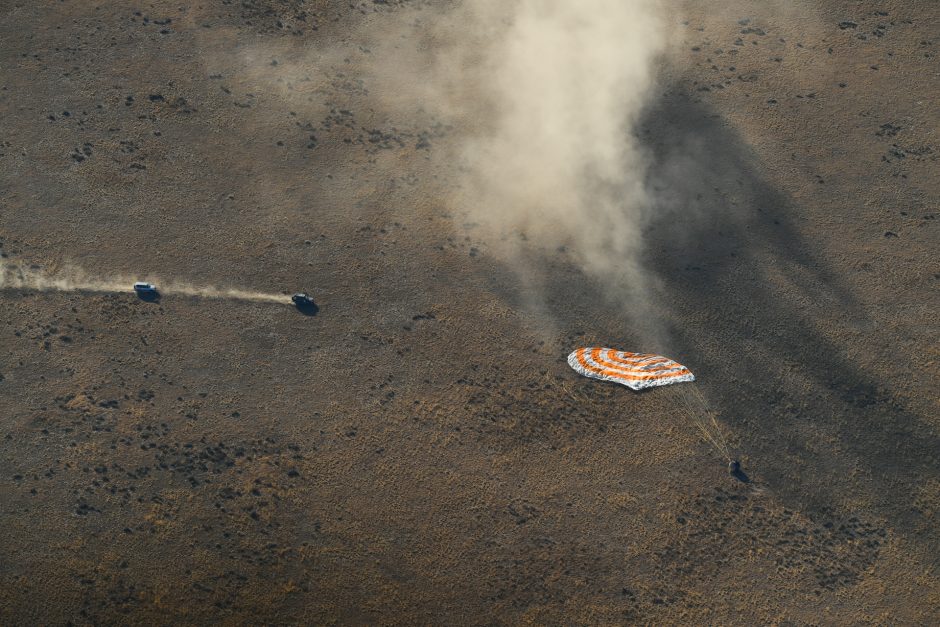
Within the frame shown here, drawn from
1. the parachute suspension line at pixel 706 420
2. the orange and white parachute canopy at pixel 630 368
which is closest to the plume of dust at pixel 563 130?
the orange and white parachute canopy at pixel 630 368

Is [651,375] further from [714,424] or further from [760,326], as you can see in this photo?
[760,326]

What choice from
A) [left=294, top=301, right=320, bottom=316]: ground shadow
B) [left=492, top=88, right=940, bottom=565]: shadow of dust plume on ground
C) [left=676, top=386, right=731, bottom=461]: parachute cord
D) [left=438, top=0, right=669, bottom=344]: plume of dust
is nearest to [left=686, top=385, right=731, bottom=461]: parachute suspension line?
[left=676, top=386, right=731, bottom=461]: parachute cord

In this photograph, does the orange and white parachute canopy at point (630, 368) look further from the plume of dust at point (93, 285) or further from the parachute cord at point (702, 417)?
the plume of dust at point (93, 285)

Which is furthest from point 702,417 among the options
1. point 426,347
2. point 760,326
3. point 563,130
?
point 563,130

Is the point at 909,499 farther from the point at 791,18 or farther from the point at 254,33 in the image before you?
the point at 254,33

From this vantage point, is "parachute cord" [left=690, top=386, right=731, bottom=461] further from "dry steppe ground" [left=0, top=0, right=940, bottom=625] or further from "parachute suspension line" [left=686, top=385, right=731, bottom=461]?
"dry steppe ground" [left=0, top=0, right=940, bottom=625]

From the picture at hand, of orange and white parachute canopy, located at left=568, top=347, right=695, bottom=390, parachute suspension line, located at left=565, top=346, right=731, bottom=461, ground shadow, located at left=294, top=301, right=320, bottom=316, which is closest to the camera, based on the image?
parachute suspension line, located at left=565, top=346, right=731, bottom=461

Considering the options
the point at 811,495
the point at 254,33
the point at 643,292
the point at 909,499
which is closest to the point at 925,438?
the point at 909,499
